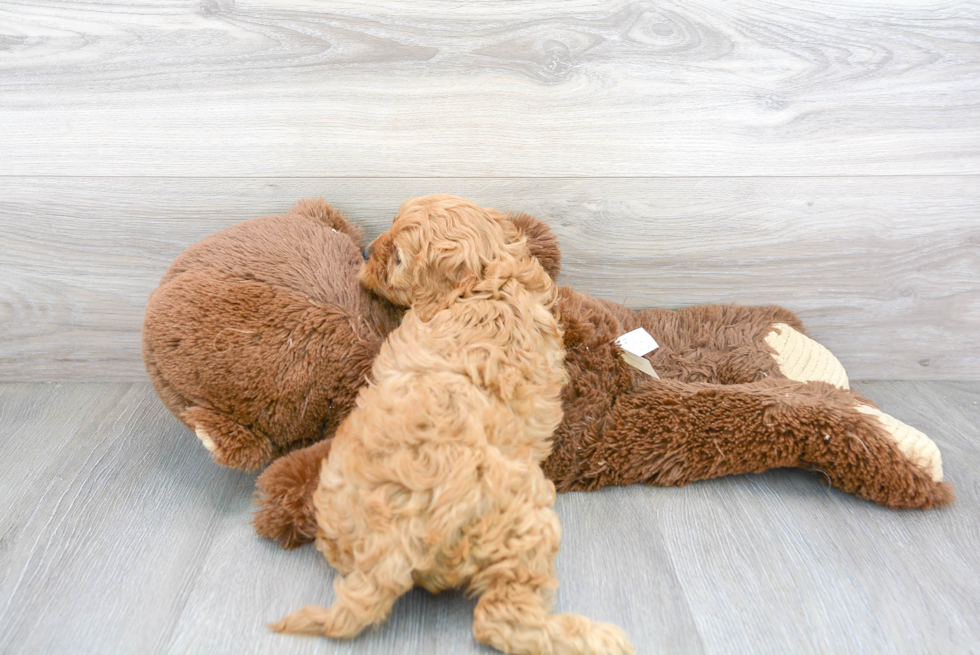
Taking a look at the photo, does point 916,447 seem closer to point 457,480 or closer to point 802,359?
point 802,359

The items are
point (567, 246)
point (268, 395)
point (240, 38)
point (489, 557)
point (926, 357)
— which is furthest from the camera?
point (926, 357)

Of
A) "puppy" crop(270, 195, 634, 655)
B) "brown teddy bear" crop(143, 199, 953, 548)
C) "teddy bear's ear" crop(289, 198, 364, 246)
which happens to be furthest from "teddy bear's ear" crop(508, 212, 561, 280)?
"teddy bear's ear" crop(289, 198, 364, 246)

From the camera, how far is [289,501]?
2.74 ft

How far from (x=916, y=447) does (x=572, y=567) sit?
54 cm

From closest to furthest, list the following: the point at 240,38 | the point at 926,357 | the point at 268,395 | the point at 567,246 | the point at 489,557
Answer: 1. the point at 489,557
2. the point at 268,395
3. the point at 240,38
4. the point at 567,246
5. the point at 926,357

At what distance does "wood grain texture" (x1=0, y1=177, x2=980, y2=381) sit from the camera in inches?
44.8

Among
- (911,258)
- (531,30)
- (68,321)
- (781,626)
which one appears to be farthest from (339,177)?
(911,258)

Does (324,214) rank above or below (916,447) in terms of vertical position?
above

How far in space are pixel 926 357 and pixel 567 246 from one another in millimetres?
767

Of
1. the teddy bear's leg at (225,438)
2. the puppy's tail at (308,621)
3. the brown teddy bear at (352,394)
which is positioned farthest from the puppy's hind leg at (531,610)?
the teddy bear's leg at (225,438)

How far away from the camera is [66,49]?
1062 millimetres

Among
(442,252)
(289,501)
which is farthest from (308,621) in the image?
(442,252)

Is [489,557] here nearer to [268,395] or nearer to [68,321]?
[268,395]

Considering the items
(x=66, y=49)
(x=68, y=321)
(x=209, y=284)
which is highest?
(x=66, y=49)
